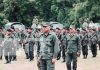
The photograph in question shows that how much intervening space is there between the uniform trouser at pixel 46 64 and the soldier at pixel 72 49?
3.55 m

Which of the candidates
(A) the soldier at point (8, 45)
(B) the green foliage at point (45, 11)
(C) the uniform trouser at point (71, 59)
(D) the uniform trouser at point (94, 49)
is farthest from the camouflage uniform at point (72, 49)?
(B) the green foliage at point (45, 11)

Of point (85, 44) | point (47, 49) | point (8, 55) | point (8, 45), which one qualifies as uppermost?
point (47, 49)

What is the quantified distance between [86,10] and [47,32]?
39280 millimetres

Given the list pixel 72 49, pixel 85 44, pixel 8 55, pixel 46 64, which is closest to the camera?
pixel 46 64

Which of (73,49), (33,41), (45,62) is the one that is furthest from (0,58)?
(45,62)

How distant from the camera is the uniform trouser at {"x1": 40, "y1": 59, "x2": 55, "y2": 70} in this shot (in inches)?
554

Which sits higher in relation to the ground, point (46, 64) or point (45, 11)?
point (45, 11)

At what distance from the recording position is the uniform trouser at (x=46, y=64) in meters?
14.1

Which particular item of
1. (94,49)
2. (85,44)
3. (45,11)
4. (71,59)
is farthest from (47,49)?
(45,11)

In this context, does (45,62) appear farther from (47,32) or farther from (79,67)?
(79,67)

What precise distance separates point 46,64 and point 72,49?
4097mm

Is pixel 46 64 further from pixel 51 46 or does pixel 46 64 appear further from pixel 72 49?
pixel 72 49

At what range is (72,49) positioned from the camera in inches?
717

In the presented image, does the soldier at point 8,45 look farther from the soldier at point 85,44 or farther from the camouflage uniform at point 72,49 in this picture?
the camouflage uniform at point 72,49
